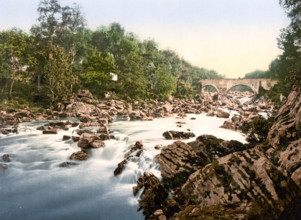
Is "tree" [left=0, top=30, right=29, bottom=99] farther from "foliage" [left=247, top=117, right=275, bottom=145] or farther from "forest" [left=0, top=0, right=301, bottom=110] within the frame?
"foliage" [left=247, top=117, right=275, bottom=145]

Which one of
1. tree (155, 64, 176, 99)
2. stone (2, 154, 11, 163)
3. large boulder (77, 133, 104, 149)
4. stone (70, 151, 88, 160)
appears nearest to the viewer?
stone (2, 154, 11, 163)

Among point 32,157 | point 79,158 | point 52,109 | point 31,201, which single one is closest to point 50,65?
point 52,109

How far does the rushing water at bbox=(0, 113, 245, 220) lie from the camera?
646 cm

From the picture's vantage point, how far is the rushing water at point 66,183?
6457mm

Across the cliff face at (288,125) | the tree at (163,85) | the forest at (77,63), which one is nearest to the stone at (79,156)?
the cliff face at (288,125)

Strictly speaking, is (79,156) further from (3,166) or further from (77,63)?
(77,63)

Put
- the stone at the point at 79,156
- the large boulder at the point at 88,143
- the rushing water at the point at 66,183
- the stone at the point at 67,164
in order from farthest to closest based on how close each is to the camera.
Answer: the large boulder at the point at 88,143, the stone at the point at 79,156, the stone at the point at 67,164, the rushing water at the point at 66,183

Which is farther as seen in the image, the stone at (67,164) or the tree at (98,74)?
the tree at (98,74)

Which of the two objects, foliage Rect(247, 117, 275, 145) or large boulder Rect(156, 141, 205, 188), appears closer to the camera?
large boulder Rect(156, 141, 205, 188)

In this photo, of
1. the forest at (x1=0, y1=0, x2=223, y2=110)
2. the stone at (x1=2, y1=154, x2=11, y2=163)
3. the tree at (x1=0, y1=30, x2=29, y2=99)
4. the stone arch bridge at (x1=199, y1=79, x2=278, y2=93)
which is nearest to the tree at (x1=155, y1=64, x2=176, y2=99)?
the forest at (x1=0, y1=0, x2=223, y2=110)

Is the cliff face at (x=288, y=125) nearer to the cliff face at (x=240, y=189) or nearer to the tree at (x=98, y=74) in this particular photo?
the cliff face at (x=240, y=189)

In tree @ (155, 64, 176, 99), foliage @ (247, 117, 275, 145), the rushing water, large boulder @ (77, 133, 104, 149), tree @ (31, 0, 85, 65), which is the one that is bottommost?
the rushing water

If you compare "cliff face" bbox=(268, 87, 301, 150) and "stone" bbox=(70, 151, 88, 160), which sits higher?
"cliff face" bbox=(268, 87, 301, 150)

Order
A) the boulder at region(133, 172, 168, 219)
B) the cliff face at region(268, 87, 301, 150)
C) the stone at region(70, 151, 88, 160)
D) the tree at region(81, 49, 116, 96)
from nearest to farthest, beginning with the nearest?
the boulder at region(133, 172, 168, 219)
the cliff face at region(268, 87, 301, 150)
the stone at region(70, 151, 88, 160)
the tree at region(81, 49, 116, 96)
